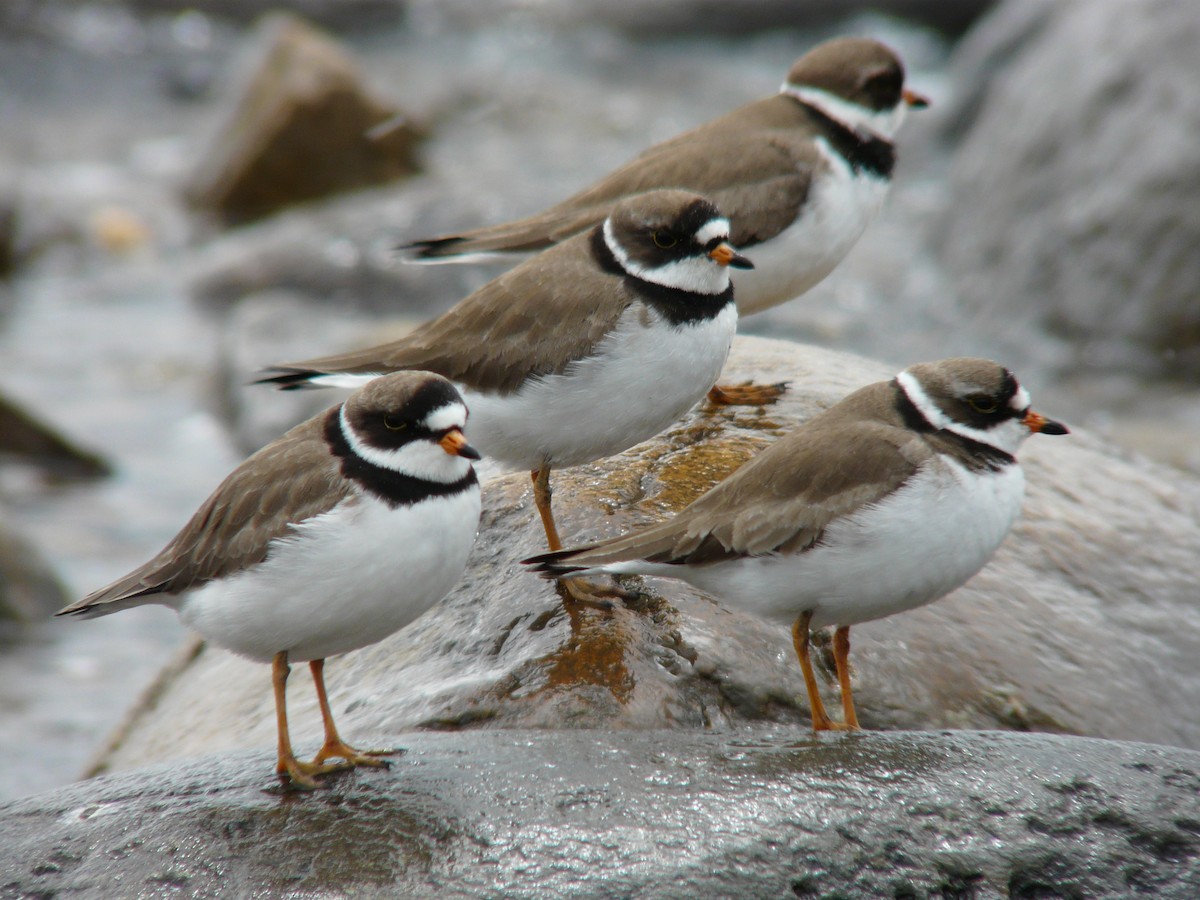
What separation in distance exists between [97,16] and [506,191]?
13094 mm

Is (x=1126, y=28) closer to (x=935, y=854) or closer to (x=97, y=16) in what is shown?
(x=935, y=854)

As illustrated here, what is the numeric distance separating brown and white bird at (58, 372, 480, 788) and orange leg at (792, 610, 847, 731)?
49.4 inches

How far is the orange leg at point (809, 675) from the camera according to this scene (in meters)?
5.27

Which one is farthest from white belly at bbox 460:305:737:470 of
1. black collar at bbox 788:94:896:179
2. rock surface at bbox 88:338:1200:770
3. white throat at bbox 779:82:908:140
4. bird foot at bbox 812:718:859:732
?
white throat at bbox 779:82:908:140

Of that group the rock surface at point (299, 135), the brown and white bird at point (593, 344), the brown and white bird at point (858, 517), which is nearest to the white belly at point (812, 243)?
the brown and white bird at point (593, 344)

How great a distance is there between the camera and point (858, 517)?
5.09 metres

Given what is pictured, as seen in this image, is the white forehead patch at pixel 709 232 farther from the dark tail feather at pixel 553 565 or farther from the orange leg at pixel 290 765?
the orange leg at pixel 290 765

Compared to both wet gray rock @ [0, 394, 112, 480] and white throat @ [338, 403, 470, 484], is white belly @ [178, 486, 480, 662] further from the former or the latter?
wet gray rock @ [0, 394, 112, 480]

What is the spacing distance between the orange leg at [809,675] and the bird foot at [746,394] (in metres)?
2.21

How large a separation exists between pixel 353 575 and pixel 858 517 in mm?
1789

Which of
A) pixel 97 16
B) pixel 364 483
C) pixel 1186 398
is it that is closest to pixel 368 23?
pixel 97 16

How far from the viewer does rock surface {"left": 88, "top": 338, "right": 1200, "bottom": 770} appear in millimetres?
5566

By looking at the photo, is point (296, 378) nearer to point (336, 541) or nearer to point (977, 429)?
point (336, 541)

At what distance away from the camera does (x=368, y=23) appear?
2530 cm
